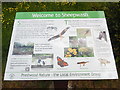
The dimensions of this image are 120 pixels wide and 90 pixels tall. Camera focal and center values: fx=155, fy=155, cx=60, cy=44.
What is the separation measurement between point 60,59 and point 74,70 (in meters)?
0.17

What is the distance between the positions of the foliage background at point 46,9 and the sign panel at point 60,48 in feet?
2.05

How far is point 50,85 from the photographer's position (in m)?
2.11

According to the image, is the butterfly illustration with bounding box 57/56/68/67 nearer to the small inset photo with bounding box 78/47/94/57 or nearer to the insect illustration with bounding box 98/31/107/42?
the small inset photo with bounding box 78/47/94/57

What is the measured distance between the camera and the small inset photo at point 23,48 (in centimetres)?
147

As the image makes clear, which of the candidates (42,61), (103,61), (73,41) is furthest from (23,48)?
(103,61)

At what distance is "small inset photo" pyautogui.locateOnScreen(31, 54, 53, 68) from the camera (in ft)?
4.51

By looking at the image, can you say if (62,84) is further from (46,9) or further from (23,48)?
(46,9)

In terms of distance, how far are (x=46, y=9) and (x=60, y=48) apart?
5.41ft

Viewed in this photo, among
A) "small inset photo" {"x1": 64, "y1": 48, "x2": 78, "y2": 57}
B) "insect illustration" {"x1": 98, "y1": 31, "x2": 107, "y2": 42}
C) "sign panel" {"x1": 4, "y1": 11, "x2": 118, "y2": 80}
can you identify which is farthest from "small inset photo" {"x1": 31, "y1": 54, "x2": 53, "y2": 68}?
"insect illustration" {"x1": 98, "y1": 31, "x2": 107, "y2": 42}

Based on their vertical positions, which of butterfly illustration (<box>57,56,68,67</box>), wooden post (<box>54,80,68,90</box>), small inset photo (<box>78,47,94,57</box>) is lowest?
wooden post (<box>54,80,68,90</box>)

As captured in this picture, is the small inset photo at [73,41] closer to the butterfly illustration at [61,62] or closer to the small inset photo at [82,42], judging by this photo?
the small inset photo at [82,42]

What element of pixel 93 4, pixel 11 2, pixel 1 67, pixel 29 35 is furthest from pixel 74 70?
pixel 11 2

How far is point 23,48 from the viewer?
1499 millimetres

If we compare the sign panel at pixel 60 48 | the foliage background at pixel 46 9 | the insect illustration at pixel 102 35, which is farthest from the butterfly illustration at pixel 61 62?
the foliage background at pixel 46 9
